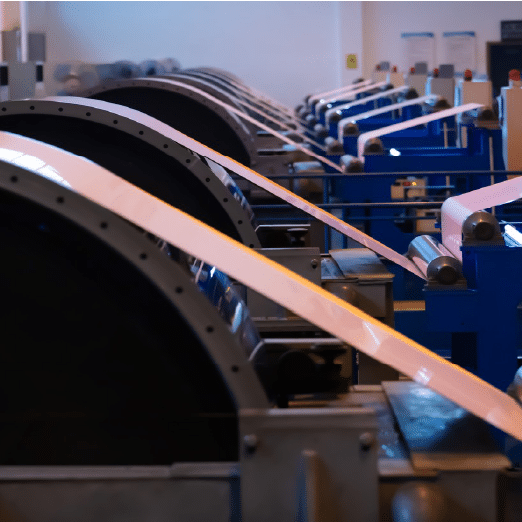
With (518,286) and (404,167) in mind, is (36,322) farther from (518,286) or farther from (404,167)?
(404,167)

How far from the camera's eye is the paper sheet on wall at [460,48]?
16109 millimetres

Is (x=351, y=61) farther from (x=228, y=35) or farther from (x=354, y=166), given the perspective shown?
(x=354, y=166)

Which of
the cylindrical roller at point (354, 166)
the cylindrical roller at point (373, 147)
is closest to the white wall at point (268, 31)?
the cylindrical roller at point (373, 147)

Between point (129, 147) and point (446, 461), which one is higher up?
point (129, 147)

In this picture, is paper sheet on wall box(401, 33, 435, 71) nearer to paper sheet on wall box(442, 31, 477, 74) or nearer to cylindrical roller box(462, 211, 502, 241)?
paper sheet on wall box(442, 31, 477, 74)

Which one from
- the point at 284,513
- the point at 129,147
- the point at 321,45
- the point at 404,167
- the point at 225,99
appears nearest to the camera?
the point at 284,513

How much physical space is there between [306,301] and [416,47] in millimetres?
15396

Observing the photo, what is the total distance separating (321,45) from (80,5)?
4.21 metres

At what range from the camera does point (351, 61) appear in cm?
1595

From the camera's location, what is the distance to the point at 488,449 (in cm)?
138

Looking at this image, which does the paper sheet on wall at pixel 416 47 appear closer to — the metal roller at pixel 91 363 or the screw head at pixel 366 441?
the metal roller at pixel 91 363

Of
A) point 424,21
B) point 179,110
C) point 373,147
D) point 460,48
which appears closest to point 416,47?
point 424,21

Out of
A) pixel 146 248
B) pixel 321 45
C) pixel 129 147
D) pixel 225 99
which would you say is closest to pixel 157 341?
pixel 146 248

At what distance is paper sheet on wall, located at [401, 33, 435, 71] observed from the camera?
16.0 m
